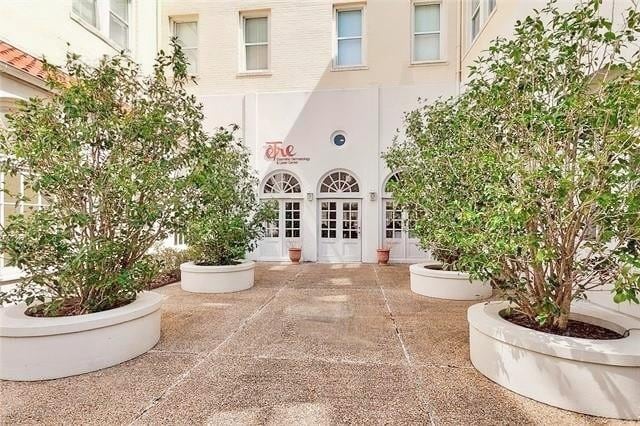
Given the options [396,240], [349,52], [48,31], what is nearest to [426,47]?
[349,52]

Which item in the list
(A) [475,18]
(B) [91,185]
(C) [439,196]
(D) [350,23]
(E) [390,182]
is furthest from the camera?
(D) [350,23]

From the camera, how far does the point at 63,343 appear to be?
318cm

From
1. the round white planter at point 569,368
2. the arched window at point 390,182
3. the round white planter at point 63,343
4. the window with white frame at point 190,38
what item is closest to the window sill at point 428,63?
the arched window at point 390,182

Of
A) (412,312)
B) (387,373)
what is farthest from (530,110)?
(412,312)

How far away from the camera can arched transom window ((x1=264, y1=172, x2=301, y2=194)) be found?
11156mm

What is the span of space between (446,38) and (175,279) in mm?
10048

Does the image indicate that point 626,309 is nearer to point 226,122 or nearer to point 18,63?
point 18,63

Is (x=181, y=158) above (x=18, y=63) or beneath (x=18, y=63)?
beneath

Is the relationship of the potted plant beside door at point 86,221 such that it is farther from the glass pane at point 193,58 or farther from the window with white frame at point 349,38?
the glass pane at point 193,58

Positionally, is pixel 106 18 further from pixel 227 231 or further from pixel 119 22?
pixel 227 231

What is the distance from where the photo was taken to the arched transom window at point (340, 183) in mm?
10914

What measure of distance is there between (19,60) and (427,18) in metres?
10.2

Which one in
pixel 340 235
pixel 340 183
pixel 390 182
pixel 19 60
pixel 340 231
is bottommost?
pixel 340 235

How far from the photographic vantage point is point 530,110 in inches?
127
